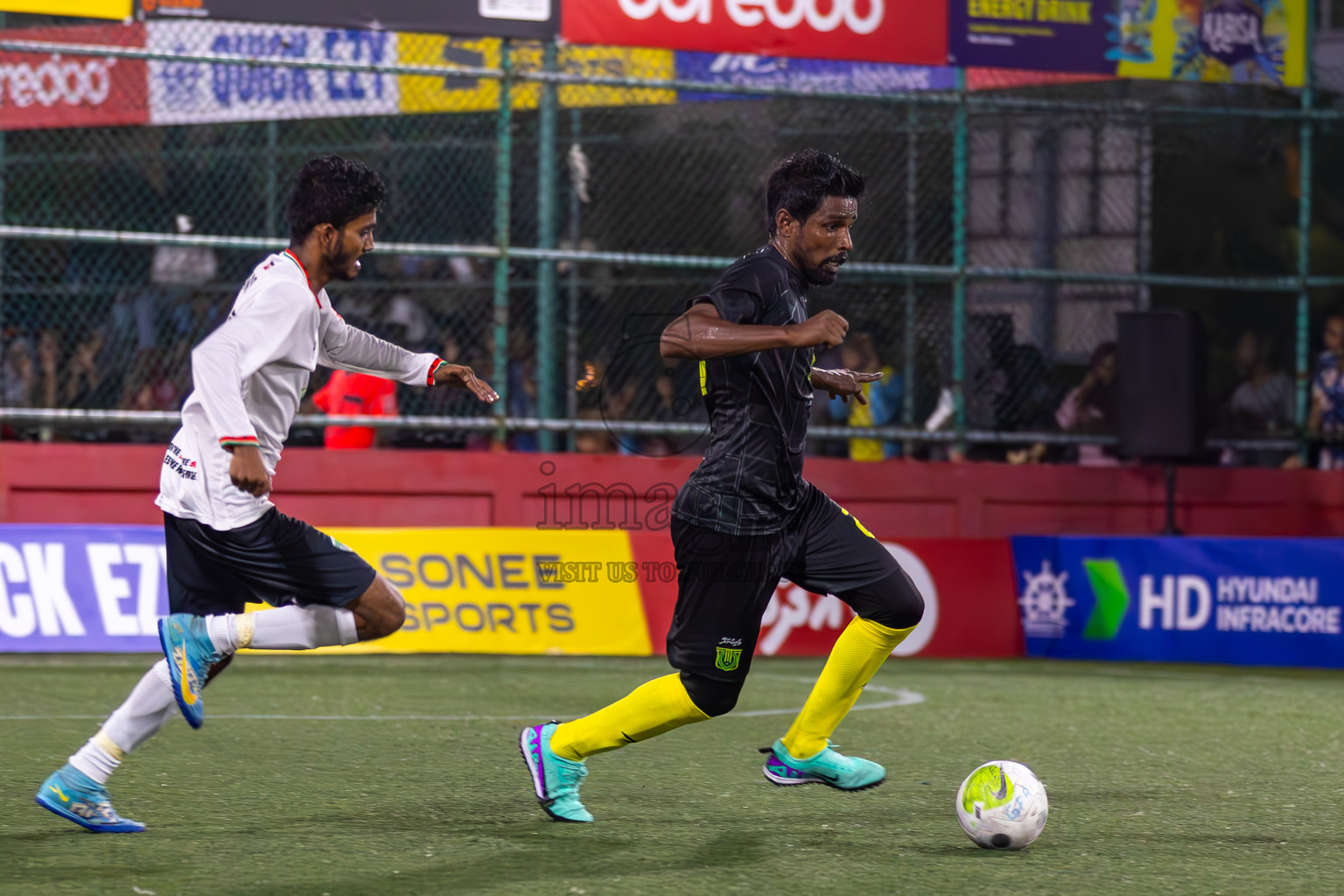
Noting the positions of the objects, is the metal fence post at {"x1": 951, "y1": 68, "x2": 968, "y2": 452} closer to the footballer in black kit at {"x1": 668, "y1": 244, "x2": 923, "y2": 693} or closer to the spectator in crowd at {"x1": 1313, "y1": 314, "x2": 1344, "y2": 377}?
the spectator in crowd at {"x1": 1313, "y1": 314, "x2": 1344, "y2": 377}

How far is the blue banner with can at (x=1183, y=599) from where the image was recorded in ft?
36.2

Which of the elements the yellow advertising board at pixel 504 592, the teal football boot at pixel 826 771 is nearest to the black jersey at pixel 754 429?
the teal football boot at pixel 826 771

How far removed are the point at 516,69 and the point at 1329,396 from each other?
6.61 meters

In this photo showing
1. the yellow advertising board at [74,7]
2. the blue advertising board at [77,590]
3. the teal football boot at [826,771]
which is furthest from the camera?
the yellow advertising board at [74,7]

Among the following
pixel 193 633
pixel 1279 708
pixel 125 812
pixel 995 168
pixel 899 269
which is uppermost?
pixel 995 168

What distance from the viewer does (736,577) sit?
4.98 m

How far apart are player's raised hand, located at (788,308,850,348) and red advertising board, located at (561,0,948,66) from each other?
298 inches

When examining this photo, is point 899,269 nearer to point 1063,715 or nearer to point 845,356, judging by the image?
point 845,356

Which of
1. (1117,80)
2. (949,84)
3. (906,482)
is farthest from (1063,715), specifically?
(1117,80)

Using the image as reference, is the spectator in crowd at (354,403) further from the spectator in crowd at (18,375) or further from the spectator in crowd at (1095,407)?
the spectator in crowd at (1095,407)

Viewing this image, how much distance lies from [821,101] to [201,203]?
15.0 ft

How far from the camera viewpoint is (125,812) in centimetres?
529

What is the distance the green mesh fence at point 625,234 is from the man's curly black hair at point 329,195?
6.34m

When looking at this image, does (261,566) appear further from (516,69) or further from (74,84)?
(74,84)
